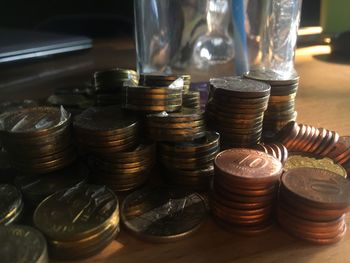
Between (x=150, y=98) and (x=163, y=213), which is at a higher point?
(x=150, y=98)

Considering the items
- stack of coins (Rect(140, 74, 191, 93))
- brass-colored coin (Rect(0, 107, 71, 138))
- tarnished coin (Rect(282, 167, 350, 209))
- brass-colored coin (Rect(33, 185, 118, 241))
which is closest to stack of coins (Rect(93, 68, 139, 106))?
stack of coins (Rect(140, 74, 191, 93))

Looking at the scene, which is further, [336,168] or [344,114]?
[344,114]

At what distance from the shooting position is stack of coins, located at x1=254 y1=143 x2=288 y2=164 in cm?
58

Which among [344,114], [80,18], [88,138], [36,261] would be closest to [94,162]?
[88,138]

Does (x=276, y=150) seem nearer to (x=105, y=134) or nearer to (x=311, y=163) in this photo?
(x=311, y=163)

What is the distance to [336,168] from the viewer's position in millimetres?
598

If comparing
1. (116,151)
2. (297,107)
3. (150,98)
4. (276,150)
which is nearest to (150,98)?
(150,98)

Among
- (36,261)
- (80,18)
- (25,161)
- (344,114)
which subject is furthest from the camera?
(80,18)

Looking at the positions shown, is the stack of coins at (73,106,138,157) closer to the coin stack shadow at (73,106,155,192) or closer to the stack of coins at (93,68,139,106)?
the coin stack shadow at (73,106,155,192)

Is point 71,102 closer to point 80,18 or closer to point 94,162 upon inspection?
point 94,162

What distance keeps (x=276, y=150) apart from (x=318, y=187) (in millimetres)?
121

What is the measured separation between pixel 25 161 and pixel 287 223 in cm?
36

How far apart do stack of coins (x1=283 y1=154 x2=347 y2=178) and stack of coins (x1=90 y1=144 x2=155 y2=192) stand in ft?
0.70

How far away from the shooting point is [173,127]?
1.85 feet
